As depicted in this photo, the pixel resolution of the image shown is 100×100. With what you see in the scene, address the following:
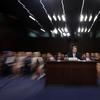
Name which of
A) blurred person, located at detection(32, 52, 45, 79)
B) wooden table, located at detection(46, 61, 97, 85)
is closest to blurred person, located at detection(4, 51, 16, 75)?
blurred person, located at detection(32, 52, 45, 79)

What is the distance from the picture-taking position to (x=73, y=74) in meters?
6.35

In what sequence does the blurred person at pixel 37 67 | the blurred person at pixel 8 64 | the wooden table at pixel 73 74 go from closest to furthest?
the wooden table at pixel 73 74 → the blurred person at pixel 37 67 → the blurred person at pixel 8 64

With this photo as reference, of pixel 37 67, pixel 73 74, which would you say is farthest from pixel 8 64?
pixel 73 74

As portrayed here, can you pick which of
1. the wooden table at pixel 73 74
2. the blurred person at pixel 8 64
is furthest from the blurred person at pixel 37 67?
the wooden table at pixel 73 74

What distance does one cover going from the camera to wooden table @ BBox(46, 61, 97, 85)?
6289 mm

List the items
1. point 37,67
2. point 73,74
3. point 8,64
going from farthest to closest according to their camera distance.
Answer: point 8,64
point 37,67
point 73,74

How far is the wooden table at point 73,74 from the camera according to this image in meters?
6.29

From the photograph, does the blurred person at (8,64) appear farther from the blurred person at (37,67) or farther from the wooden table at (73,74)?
the wooden table at (73,74)

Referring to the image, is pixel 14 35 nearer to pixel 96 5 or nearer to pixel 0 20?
pixel 0 20

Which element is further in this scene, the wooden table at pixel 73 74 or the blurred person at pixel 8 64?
the blurred person at pixel 8 64

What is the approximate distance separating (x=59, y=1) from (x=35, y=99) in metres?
4.71

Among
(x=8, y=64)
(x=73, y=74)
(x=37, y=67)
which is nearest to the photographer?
(x=73, y=74)

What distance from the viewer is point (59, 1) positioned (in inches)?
308

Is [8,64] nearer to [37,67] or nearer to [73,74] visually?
[37,67]
